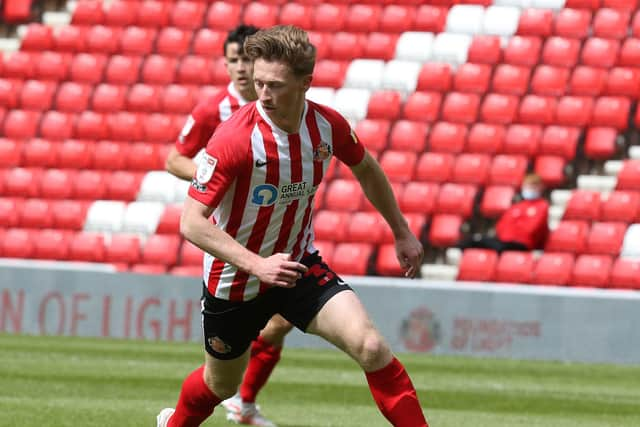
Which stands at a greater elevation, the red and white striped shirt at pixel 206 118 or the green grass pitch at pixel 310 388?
the red and white striped shirt at pixel 206 118

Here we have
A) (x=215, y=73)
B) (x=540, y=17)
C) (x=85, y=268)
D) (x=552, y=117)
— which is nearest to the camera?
(x=85, y=268)

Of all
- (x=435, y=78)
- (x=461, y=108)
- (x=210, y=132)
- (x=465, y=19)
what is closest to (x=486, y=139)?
(x=461, y=108)

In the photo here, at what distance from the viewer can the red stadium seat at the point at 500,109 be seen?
1573 centimetres

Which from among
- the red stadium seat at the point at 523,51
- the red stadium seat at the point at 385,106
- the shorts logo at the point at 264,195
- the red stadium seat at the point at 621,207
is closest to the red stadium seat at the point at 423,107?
the red stadium seat at the point at 385,106

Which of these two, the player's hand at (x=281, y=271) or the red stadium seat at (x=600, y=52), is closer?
the player's hand at (x=281, y=271)

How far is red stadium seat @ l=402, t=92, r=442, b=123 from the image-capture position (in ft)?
53.1

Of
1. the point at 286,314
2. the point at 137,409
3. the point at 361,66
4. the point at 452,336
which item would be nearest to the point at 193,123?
the point at 137,409

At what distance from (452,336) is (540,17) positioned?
216 inches

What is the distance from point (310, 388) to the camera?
31.7ft

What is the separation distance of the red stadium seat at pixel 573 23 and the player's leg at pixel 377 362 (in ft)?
39.1

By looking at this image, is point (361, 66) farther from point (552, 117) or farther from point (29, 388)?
point (29, 388)

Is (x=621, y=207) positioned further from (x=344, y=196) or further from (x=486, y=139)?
(x=344, y=196)

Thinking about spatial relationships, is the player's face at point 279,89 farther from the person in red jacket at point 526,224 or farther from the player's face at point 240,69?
the person in red jacket at point 526,224

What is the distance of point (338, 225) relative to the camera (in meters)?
→ 15.0
